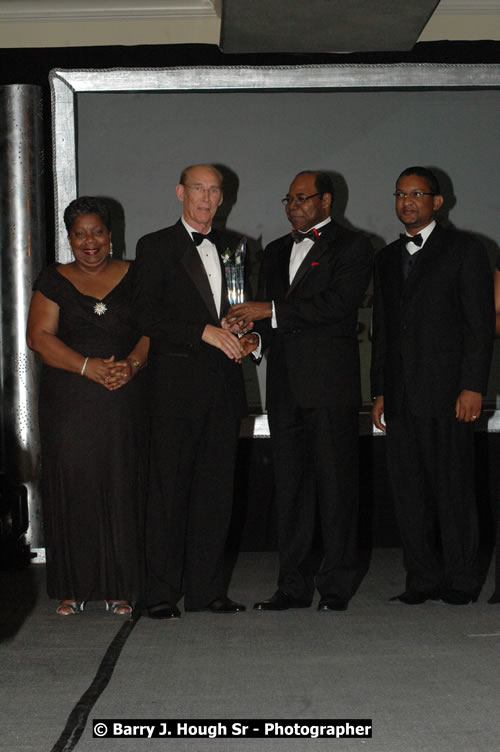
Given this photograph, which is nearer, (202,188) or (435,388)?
(202,188)

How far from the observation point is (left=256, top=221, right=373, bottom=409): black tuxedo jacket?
397 centimetres

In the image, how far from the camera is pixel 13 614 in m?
4.08

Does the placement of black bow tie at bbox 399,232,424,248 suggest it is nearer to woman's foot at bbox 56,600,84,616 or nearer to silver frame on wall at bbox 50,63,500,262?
silver frame on wall at bbox 50,63,500,262

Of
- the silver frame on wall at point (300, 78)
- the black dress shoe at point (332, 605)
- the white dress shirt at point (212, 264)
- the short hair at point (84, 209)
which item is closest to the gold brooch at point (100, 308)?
the short hair at point (84, 209)

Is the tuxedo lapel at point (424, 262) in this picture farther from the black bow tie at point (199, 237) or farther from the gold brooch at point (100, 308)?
the gold brooch at point (100, 308)

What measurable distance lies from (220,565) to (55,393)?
950 millimetres

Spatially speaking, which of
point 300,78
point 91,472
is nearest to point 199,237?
point 91,472

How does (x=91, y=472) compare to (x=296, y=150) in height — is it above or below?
below

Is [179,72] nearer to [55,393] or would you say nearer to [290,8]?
[290,8]

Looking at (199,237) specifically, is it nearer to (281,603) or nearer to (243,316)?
(243,316)

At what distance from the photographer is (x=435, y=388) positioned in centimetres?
404

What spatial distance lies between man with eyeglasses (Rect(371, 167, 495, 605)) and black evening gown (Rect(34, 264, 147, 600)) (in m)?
1.07

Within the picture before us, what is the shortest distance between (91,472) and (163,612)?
2.05ft

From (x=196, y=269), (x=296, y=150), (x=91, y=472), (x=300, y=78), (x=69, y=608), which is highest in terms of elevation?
(x=300, y=78)
